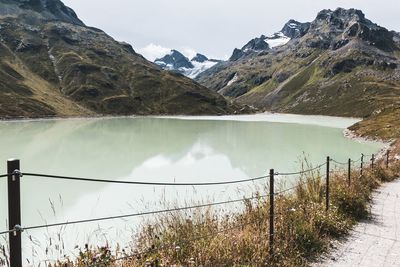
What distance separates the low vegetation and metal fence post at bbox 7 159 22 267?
235 centimetres

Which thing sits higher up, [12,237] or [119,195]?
[12,237]

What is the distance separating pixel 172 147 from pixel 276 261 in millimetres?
70691

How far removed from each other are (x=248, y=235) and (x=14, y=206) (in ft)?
19.1

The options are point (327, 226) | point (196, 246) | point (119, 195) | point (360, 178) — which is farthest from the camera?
point (119, 195)

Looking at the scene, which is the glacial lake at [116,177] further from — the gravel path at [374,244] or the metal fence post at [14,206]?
the metal fence post at [14,206]

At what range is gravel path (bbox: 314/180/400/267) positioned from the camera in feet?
33.2

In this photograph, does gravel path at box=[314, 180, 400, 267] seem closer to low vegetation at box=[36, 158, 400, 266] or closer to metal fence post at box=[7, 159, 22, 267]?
low vegetation at box=[36, 158, 400, 266]

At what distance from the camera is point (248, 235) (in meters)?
9.51

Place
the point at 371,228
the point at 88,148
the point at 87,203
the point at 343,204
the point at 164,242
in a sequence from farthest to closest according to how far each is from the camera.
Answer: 1. the point at 88,148
2. the point at 87,203
3. the point at 343,204
4. the point at 371,228
5. the point at 164,242

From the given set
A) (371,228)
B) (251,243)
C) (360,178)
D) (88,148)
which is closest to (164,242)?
(251,243)

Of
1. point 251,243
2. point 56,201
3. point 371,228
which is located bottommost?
point 56,201

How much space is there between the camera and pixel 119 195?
114 feet

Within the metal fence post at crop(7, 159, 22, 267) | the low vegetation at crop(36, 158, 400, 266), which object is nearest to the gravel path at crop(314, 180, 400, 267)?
the low vegetation at crop(36, 158, 400, 266)

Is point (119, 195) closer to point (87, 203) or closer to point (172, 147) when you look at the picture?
point (87, 203)
